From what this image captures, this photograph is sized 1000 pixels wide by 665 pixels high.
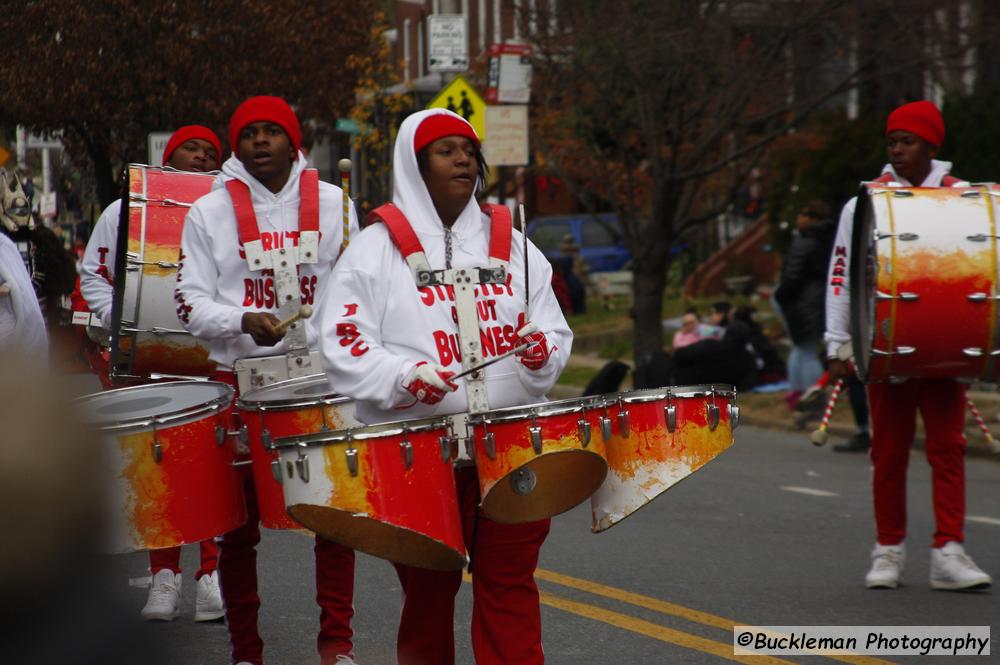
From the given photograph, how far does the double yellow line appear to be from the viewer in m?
6.21

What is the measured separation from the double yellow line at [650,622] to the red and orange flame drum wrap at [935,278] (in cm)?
132

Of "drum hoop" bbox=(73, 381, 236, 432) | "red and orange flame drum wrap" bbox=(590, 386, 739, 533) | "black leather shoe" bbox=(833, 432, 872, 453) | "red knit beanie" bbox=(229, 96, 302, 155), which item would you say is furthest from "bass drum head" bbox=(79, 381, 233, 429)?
"black leather shoe" bbox=(833, 432, 872, 453)

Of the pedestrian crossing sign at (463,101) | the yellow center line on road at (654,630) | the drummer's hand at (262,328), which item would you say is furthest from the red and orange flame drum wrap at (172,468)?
the pedestrian crossing sign at (463,101)

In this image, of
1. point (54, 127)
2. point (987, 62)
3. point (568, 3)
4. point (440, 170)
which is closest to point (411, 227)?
point (440, 170)

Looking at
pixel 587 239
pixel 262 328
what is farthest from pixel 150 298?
pixel 587 239

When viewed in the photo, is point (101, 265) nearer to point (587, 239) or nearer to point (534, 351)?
point (534, 351)

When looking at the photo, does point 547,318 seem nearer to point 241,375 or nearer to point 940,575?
point 241,375

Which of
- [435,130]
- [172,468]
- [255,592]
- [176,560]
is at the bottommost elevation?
[176,560]

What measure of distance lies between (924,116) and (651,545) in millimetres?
2699

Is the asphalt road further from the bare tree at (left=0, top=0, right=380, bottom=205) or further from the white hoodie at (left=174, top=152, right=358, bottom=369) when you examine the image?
the bare tree at (left=0, top=0, right=380, bottom=205)

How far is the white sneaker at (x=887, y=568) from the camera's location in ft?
24.2

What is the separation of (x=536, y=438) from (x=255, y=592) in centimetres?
180

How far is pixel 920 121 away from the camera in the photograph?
23.5 feet

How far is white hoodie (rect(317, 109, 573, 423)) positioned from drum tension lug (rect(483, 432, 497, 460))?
0.96 ft
